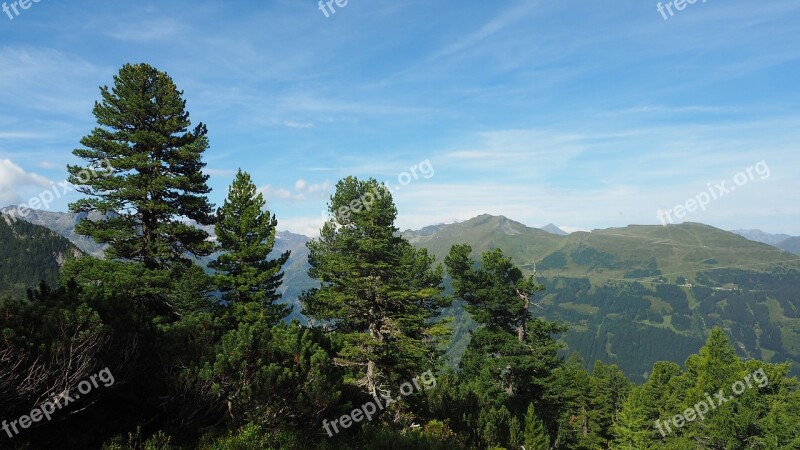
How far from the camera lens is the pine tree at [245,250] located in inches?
990

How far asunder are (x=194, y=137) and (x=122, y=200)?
5434 millimetres

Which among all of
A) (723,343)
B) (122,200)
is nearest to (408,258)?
(122,200)

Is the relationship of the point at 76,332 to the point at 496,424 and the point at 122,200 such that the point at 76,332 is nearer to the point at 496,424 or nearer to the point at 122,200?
the point at 122,200

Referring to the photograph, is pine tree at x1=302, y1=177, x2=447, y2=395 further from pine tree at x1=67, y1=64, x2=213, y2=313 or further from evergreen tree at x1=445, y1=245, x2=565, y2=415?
evergreen tree at x1=445, y1=245, x2=565, y2=415

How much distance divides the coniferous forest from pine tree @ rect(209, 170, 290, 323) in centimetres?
13

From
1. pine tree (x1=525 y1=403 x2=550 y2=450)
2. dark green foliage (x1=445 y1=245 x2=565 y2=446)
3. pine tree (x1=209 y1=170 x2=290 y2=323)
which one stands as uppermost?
pine tree (x1=209 y1=170 x2=290 y2=323)

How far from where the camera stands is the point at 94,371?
439 inches

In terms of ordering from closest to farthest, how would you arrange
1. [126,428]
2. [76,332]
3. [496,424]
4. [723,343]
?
[76,332]
[126,428]
[496,424]
[723,343]

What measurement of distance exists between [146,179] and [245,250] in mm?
6715

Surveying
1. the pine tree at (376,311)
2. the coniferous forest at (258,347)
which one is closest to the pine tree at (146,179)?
the coniferous forest at (258,347)

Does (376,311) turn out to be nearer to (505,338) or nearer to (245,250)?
(245,250)

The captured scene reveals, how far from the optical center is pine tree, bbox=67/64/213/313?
23.4m

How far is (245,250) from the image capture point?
25.4m

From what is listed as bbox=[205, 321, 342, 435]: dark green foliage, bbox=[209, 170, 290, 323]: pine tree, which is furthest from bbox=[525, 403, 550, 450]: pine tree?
bbox=[205, 321, 342, 435]: dark green foliage
